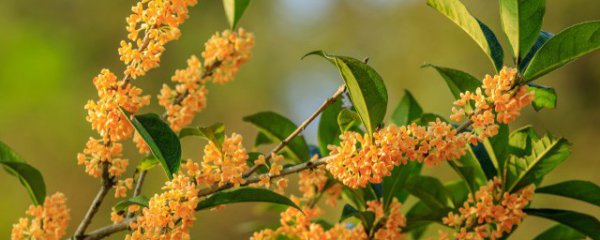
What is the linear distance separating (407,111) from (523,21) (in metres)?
0.44

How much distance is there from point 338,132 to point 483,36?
0.42 meters

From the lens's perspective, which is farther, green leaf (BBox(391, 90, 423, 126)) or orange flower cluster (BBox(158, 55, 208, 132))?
green leaf (BBox(391, 90, 423, 126))

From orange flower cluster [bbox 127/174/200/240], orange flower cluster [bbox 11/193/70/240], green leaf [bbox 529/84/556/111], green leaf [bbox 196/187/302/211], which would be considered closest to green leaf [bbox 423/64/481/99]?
green leaf [bbox 529/84/556/111]

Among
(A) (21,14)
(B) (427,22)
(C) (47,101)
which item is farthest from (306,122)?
(A) (21,14)

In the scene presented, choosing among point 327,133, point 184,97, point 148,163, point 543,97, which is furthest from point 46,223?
point 543,97

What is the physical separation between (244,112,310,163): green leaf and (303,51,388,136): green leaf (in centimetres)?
38

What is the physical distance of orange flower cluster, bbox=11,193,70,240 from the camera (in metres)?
1.19

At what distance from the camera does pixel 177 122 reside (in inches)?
48.3

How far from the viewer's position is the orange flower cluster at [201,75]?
1.23m

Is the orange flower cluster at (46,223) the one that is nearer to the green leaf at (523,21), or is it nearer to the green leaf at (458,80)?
the green leaf at (458,80)

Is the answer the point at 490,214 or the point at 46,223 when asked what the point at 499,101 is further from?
the point at 46,223

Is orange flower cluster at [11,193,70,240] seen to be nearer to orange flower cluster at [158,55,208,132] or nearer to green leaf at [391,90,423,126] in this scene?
orange flower cluster at [158,55,208,132]

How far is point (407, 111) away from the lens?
142cm

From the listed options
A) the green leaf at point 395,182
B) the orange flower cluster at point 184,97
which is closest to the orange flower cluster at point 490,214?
the green leaf at point 395,182
